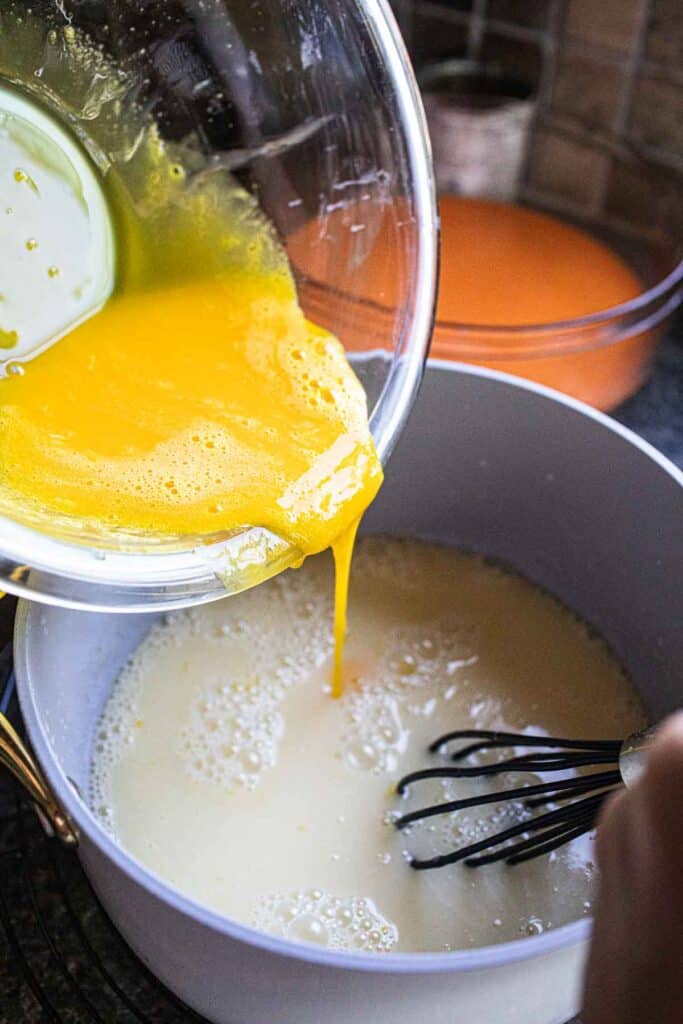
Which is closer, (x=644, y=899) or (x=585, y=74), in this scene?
(x=644, y=899)

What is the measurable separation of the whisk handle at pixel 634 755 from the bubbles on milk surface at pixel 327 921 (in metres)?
0.23

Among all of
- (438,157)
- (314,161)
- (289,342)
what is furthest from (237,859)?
(438,157)

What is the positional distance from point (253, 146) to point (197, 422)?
8.0 inches

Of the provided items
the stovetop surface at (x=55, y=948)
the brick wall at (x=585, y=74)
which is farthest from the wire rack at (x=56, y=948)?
the brick wall at (x=585, y=74)

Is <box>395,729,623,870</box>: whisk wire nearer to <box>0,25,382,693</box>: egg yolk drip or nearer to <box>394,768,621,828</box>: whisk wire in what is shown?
<box>394,768,621,828</box>: whisk wire

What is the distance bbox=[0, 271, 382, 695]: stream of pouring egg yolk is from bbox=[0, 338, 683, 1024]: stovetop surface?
18 centimetres

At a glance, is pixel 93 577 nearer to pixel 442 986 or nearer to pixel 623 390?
pixel 442 986

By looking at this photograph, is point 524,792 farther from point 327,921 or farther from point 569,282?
point 569,282

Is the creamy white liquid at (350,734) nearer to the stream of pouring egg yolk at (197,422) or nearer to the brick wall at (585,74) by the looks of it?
the stream of pouring egg yolk at (197,422)

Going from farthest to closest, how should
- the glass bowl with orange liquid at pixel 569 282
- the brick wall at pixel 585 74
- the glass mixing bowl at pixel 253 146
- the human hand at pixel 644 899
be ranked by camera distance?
the brick wall at pixel 585 74, the glass bowl with orange liquid at pixel 569 282, the glass mixing bowl at pixel 253 146, the human hand at pixel 644 899

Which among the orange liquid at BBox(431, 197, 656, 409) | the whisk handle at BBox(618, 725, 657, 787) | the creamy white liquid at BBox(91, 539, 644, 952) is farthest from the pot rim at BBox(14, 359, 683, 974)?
the orange liquid at BBox(431, 197, 656, 409)

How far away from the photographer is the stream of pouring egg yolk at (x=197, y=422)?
1.96 ft

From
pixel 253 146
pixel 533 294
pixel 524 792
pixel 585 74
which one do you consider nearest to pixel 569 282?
pixel 533 294

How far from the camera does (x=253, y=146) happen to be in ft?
2.28
